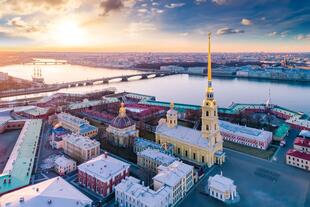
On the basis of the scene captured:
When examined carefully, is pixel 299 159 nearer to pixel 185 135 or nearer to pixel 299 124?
pixel 185 135

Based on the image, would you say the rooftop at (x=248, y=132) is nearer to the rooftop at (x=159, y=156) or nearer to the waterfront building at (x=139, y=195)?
the rooftop at (x=159, y=156)

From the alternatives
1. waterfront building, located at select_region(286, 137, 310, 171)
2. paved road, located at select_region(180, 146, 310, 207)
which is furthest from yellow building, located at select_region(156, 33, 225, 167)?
waterfront building, located at select_region(286, 137, 310, 171)

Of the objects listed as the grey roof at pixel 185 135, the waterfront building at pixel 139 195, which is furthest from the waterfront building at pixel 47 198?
the grey roof at pixel 185 135

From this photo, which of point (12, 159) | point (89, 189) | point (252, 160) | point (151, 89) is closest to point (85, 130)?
point (12, 159)

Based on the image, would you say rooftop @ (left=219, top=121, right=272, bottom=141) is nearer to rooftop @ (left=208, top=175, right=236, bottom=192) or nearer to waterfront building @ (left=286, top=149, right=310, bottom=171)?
waterfront building @ (left=286, top=149, right=310, bottom=171)

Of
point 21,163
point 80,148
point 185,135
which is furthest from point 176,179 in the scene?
point 21,163

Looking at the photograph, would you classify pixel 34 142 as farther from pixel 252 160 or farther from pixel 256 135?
pixel 256 135
